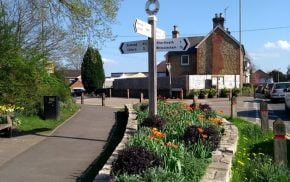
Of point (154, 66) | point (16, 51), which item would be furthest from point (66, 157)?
point (16, 51)

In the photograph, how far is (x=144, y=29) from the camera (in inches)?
442

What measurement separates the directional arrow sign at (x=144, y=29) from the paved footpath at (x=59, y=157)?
2.83 meters

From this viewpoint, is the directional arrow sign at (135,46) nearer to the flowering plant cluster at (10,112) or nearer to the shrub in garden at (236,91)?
the flowering plant cluster at (10,112)

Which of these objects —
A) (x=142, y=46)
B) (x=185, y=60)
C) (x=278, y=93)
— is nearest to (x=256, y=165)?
(x=142, y=46)

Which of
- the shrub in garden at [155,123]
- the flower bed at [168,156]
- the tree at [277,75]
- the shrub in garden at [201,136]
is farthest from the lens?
the tree at [277,75]

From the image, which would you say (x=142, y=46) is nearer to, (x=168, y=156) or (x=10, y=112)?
(x=168, y=156)

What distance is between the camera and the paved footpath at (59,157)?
8.96 metres

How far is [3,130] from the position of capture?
14.6 metres

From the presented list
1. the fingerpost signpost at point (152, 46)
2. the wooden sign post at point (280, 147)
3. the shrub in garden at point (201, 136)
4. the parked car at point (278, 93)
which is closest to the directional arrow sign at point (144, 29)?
the fingerpost signpost at point (152, 46)

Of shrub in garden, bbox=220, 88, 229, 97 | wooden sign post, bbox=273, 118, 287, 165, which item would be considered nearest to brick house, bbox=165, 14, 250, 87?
shrub in garden, bbox=220, 88, 229, 97

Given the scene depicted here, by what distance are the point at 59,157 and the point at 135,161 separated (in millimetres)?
4975

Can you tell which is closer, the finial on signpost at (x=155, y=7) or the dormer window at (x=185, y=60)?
the finial on signpost at (x=155, y=7)

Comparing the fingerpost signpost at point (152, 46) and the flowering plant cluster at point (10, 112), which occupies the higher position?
the fingerpost signpost at point (152, 46)

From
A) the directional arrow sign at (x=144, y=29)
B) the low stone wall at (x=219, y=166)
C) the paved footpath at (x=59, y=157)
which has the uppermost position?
the directional arrow sign at (x=144, y=29)
